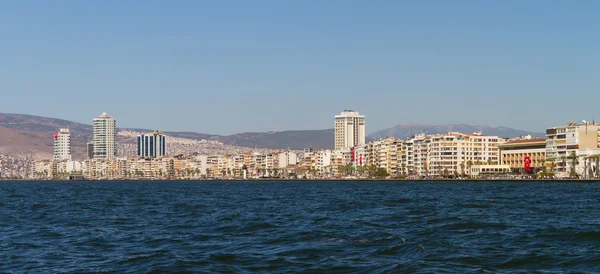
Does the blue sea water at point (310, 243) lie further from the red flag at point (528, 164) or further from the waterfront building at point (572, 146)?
the red flag at point (528, 164)

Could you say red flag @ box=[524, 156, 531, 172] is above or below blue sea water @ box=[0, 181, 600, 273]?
above

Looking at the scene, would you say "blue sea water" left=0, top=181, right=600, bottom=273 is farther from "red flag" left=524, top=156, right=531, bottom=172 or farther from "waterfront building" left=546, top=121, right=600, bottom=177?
"red flag" left=524, top=156, right=531, bottom=172

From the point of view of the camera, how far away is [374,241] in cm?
3234

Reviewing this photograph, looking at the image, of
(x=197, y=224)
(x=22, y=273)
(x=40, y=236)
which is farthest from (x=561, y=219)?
(x=22, y=273)

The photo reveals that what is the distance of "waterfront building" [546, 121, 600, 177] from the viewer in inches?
6654

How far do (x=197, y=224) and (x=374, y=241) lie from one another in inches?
507

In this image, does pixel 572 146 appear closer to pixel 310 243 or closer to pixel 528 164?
pixel 528 164

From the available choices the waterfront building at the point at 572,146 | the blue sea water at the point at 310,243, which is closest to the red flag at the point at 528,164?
the waterfront building at the point at 572,146

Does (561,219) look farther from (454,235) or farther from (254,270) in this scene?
(254,270)

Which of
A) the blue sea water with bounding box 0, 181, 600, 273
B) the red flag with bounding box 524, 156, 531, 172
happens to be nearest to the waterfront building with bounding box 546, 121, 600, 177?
the red flag with bounding box 524, 156, 531, 172

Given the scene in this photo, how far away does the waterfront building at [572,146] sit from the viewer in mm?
169000

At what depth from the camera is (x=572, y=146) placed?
176 m

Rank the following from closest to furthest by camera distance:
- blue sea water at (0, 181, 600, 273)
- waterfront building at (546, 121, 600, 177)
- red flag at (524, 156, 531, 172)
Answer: blue sea water at (0, 181, 600, 273) → waterfront building at (546, 121, 600, 177) → red flag at (524, 156, 531, 172)

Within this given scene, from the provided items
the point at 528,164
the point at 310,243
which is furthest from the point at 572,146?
the point at 310,243
